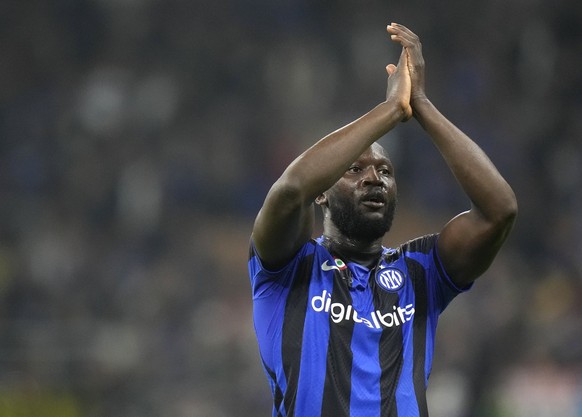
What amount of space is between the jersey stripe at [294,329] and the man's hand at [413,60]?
2.18ft

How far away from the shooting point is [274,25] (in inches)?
514

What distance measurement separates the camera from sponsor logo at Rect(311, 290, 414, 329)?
10.5 ft

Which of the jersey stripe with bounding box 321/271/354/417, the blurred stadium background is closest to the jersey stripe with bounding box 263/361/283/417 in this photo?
the jersey stripe with bounding box 321/271/354/417

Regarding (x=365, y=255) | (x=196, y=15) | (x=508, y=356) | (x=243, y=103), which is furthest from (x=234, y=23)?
Result: (x=365, y=255)

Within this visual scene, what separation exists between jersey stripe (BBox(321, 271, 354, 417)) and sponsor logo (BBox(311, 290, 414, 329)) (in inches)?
0.5

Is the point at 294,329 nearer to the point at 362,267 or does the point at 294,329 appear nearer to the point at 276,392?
the point at 276,392

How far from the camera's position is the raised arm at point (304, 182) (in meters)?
3.06

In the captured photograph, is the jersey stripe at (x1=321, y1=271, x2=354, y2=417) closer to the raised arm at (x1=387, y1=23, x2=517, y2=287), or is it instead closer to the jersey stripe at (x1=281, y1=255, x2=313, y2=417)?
the jersey stripe at (x1=281, y1=255, x2=313, y2=417)

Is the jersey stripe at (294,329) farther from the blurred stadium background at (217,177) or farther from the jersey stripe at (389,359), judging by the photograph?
the blurred stadium background at (217,177)

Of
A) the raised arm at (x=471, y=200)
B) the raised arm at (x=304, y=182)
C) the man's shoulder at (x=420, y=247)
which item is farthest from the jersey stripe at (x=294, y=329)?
the raised arm at (x=471, y=200)

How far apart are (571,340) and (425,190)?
3232 mm

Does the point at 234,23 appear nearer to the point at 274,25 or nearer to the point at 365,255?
the point at 274,25

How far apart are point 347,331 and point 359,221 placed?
38cm

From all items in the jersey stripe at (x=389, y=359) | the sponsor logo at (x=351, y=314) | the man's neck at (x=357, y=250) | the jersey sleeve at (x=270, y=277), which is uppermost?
the man's neck at (x=357, y=250)
